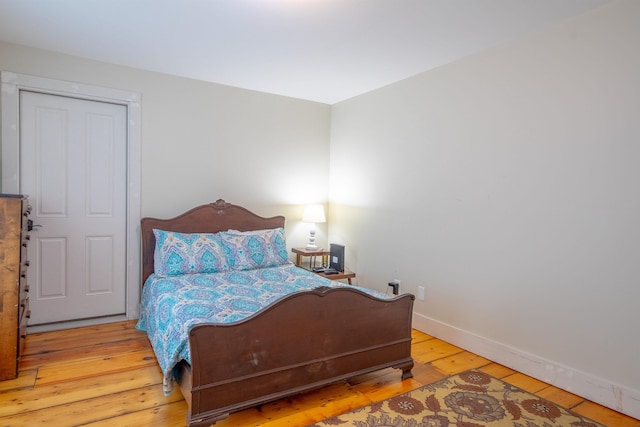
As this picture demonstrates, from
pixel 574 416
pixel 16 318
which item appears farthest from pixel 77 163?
pixel 574 416

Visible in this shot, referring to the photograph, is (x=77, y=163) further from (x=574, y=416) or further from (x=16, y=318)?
(x=574, y=416)

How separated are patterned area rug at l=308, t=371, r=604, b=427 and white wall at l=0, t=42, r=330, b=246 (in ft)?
8.18

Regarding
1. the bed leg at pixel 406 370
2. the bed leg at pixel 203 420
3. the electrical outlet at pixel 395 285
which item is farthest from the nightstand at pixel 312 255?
the bed leg at pixel 203 420

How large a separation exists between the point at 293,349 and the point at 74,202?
254 centimetres

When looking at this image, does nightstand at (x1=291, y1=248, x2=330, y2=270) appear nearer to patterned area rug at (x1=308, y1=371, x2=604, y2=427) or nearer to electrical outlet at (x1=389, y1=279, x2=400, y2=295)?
Result: electrical outlet at (x1=389, y1=279, x2=400, y2=295)

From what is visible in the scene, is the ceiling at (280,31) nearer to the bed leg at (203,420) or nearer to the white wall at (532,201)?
the white wall at (532,201)

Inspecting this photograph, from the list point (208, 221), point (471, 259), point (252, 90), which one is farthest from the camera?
point (252, 90)

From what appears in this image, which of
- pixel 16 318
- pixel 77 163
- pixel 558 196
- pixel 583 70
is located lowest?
pixel 16 318

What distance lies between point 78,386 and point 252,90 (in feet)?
10.2

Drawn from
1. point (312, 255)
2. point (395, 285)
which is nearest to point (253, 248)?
point (312, 255)

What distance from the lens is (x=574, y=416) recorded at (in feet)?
7.02

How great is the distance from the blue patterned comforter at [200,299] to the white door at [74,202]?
0.51 meters

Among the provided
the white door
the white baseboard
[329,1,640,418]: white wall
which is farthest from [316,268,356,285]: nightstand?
the white door

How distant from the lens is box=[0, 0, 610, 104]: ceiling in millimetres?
2297
